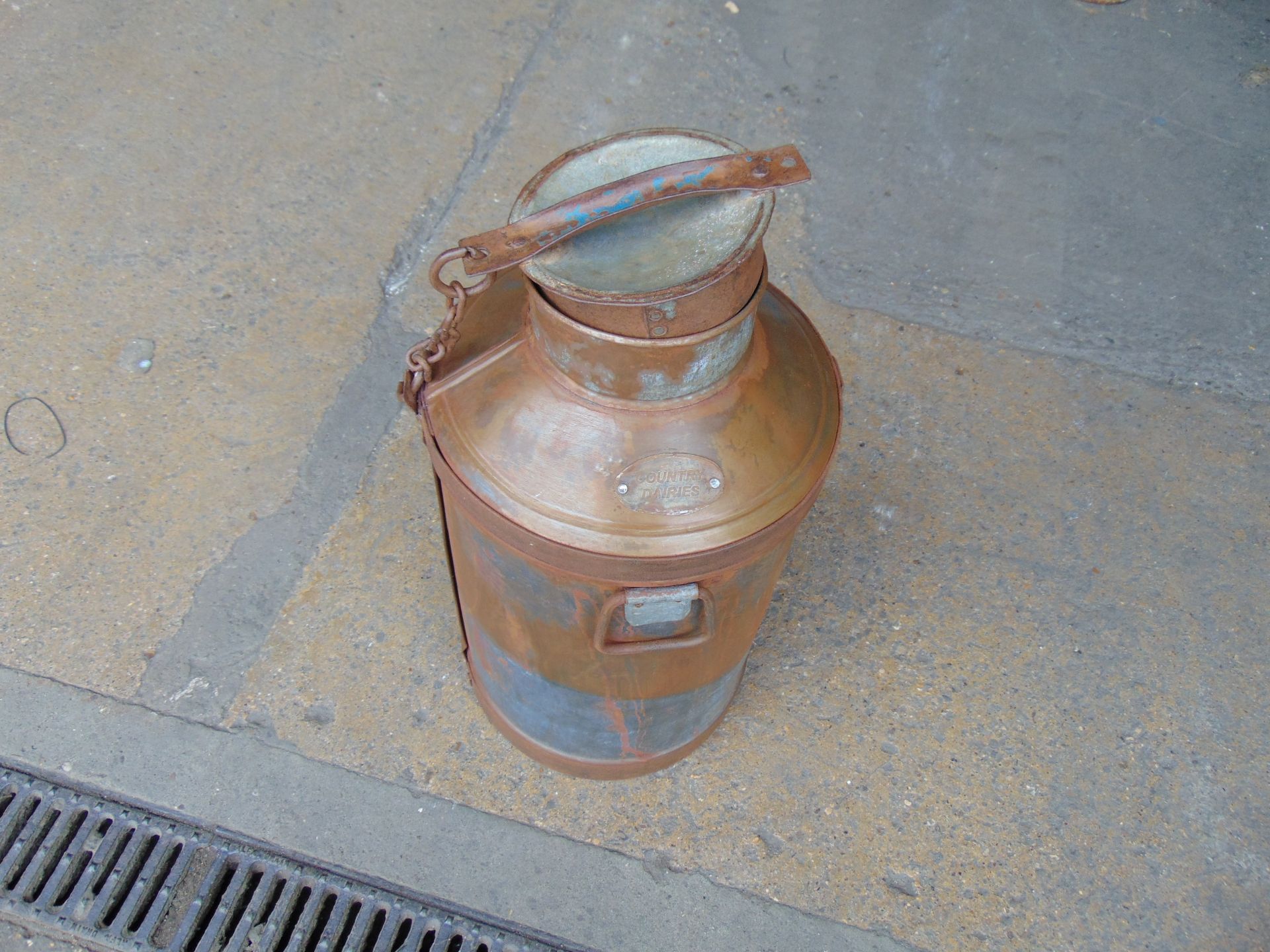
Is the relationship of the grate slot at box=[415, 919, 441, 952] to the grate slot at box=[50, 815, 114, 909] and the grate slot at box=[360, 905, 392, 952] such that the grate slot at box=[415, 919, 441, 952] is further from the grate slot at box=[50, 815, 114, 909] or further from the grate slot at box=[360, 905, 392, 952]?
the grate slot at box=[50, 815, 114, 909]

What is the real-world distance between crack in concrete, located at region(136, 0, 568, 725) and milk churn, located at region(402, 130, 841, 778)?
97 cm

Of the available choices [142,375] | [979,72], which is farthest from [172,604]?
[979,72]

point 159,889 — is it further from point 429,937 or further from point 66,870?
point 429,937

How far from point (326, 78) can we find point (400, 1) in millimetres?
531

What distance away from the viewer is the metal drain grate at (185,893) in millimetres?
2076

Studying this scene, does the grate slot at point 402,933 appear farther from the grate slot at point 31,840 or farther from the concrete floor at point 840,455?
the grate slot at point 31,840

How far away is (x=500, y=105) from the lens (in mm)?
3494

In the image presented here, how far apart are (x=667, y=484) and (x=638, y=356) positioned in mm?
209

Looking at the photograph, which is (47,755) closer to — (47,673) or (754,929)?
(47,673)

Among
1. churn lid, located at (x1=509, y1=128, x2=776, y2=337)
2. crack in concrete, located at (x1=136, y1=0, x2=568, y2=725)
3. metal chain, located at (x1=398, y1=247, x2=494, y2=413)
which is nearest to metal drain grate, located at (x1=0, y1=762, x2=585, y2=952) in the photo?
crack in concrete, located at (x1=136, y1=0, x2=568, y2=725)

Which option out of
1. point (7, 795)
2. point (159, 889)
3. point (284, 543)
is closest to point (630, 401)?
point (284, 543)

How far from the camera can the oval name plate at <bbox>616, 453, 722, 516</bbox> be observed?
1.46 m

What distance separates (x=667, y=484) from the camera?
147cm

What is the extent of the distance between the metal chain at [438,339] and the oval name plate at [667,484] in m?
0.36
